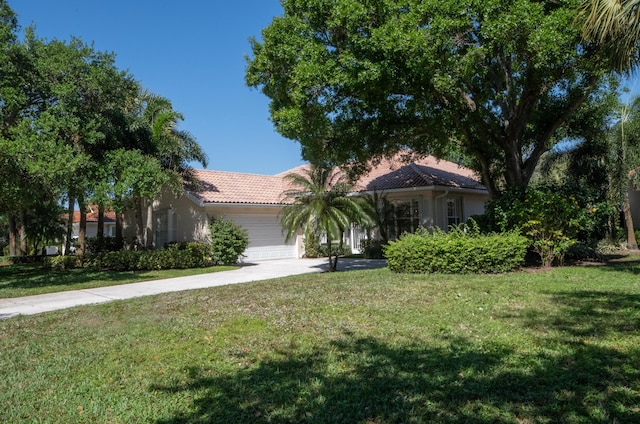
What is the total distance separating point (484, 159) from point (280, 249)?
38.3ft

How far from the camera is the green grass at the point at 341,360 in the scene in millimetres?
3709

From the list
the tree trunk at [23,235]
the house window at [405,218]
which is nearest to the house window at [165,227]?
the tree trunk at [23,235]

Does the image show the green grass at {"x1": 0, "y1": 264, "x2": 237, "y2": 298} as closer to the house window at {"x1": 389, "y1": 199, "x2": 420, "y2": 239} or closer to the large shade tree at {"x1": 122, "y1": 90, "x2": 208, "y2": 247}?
the large shade tree at {"x1": 122, "y1": 90, "x2": 208, "y2": 247}

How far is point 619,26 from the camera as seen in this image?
7215 mm

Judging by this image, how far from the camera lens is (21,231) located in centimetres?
2966

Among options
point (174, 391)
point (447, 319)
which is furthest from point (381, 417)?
point (447, 319)

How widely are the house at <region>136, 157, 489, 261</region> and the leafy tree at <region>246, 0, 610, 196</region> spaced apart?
3.97 meters

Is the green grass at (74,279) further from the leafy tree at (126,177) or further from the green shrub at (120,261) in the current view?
the leafy tree at (126,177)

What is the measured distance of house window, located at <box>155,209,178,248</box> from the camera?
72.3ft

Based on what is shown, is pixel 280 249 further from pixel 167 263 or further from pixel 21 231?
pixel 21 231

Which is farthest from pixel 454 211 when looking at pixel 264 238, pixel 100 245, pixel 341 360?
pixel 100 245

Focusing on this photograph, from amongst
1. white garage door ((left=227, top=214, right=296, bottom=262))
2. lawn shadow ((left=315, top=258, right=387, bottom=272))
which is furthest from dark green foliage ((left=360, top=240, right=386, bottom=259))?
white garage door ((left=227, top=214, right=296, bottom=262))

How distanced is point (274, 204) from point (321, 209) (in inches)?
346

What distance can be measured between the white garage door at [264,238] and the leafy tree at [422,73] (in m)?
7.69
